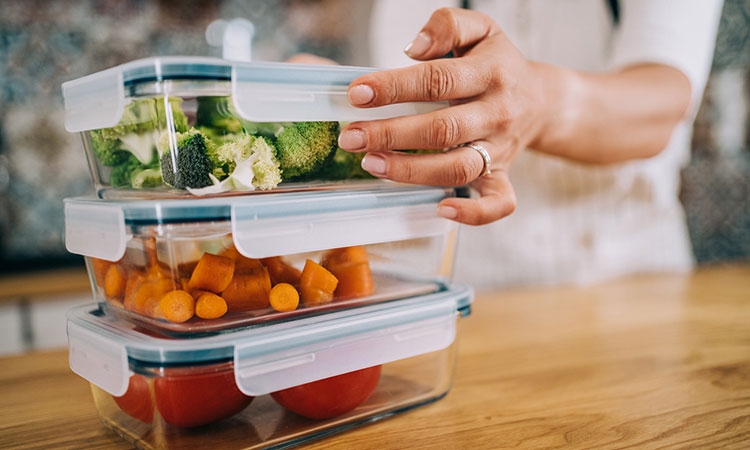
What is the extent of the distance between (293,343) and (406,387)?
0.17 meters

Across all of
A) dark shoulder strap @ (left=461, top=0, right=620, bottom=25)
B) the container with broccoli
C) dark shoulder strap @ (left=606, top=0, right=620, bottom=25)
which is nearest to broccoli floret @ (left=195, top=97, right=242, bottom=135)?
the container with broccoli

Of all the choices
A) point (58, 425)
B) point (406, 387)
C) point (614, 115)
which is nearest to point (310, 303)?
point (406, 387)

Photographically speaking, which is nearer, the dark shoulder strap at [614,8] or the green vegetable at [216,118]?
the green vegetable at [216,118]

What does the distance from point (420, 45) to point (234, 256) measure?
302 millimetres

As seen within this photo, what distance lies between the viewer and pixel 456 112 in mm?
603

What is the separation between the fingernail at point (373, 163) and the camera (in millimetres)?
562

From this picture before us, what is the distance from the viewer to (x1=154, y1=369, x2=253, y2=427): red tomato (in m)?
0.46

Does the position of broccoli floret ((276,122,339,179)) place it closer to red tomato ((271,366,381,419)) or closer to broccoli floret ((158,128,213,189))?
broccoli floret ((158,128,213,189))

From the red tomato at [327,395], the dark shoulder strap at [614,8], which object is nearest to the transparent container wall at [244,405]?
the red tomato at [327,395]

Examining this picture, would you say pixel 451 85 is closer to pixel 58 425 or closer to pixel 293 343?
pixel 293 343

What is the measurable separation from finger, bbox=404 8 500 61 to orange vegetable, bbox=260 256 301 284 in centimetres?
27

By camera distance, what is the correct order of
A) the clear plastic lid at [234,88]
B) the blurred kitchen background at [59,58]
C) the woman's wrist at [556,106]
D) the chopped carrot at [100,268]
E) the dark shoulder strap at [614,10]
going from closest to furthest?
the clear plastic lid at [234,88] → the chopped carrot at [100,268] → the woman's wrist at [556,106] → the dark shoulder strap at [614,10] → the blurred kitchen background at [59,58]

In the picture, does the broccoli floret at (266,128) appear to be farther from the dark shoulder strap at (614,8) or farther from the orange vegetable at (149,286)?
the dark shoulder strap at (614,8)

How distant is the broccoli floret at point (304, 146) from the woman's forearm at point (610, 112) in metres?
0.35
